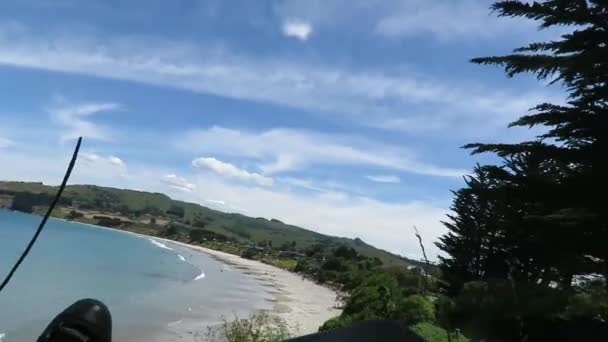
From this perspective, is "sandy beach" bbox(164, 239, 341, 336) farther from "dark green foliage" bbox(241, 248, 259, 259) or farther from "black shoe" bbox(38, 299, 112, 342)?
"dark green foliage" bbox(241, 248, 259, 259)

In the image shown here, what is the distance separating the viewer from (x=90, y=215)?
192m

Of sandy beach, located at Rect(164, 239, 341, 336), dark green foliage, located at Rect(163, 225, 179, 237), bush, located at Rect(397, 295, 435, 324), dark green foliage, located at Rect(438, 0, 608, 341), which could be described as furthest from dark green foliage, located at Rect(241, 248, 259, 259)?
dark green foliage, located at Rect(438, 0, 608, 341)

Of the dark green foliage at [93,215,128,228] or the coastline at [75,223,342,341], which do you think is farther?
the dark green foliage at [93,215,128,228]

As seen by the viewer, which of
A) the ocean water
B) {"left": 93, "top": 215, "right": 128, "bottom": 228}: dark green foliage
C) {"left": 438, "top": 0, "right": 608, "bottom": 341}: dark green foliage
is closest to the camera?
{"left": 438, "top": 0, "right": 608, "bottom": 341}: dark green foliage

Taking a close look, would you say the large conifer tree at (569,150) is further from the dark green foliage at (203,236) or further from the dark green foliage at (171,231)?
the dark green foliage at (171,231)

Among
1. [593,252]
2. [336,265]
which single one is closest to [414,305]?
[593,252]

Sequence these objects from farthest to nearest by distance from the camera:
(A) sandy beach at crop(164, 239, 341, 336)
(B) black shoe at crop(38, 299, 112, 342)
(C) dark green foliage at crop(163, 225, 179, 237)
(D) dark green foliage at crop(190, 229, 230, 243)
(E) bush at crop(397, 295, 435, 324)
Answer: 1. (C) dark green foliage at crop(163, 225, 179, 237)
2. (D) dark green foliage at crop(190, 229, 230, 243)
3. (A) sandy beach at crop(164, 239, 341, 336)
4. (E) bush at crop(397, 295, 435, 324)
5. (B) black shoe at crop(38, 299, 112, 342)

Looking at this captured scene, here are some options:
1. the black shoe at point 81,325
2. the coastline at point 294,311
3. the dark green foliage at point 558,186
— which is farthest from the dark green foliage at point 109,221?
the black shoe at point 81,325

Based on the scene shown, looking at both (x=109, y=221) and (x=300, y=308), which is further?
(x=109, y=221)

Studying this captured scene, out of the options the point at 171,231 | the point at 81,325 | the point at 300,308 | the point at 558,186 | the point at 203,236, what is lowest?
the point at 300,308

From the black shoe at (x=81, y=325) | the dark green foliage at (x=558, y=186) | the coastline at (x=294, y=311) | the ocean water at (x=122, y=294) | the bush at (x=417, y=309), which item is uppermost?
the dark green foliage at (x=558, y=186)

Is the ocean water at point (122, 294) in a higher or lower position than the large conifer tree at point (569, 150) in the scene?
lower

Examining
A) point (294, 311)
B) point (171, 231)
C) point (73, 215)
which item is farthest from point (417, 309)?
point (73, 215)

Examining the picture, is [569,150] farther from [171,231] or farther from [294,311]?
[171,231]
